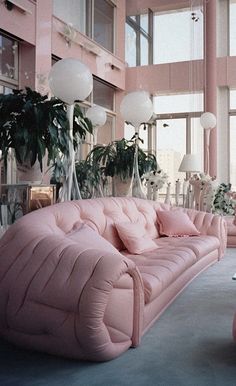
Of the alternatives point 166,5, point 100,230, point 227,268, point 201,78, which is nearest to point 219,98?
point 201,78

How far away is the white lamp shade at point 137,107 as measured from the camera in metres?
4.52

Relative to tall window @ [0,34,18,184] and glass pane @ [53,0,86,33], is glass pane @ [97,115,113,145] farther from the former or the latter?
tall window @ [0,34,18,184]

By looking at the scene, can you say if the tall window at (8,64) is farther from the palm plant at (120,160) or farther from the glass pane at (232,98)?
the glass pane at (232,98)

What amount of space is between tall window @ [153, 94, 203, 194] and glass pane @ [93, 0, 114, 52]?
1.94 m

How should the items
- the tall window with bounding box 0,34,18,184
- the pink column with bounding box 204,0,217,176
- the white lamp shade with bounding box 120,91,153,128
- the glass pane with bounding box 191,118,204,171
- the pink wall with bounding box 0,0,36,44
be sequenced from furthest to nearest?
the glass pane with bounding box 191,118,204,171, the pink column with bounding box 204,0,217,176, the tall window with bounding box 0,34,18,184, the pink wall with bounding box 0,0,36,44, the white lamp shade with bounding box 120,91,153,128

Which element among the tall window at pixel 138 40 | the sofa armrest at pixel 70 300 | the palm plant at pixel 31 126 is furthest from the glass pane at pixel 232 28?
the sofa armrest at pixel 70 300

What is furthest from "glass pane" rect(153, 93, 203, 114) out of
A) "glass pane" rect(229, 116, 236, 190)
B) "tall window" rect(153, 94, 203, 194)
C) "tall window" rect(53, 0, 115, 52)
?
"tall window" rect(53, 0, 115, 52)

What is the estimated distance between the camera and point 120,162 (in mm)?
5254

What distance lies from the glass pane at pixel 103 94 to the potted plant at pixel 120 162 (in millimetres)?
4312

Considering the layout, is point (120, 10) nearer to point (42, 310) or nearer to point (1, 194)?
point (1, 194)

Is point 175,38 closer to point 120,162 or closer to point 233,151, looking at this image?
point 233,151

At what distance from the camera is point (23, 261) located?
2283mm

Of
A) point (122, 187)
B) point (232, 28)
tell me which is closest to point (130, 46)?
point (232, 28)

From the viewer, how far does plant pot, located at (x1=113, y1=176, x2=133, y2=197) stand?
5.27 m
